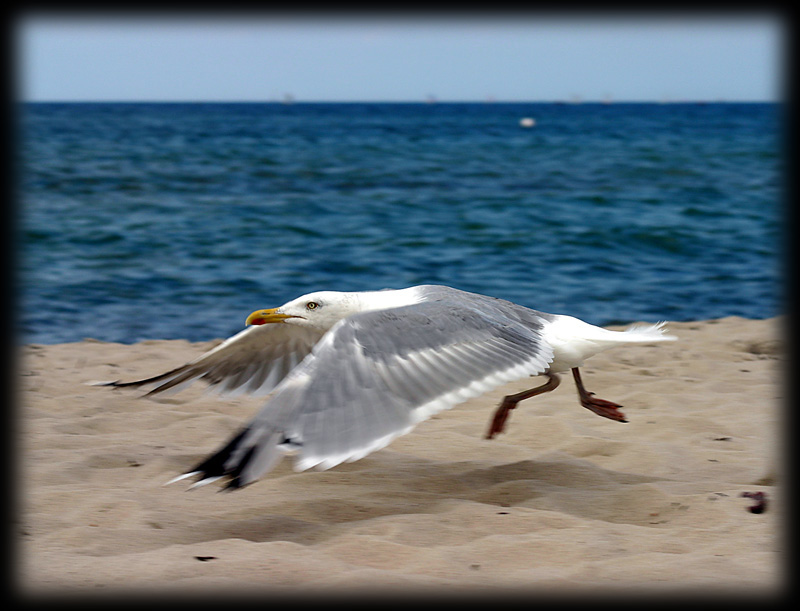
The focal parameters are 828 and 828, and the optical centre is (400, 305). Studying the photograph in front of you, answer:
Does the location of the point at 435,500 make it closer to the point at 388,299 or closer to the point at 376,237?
the point at 388,299

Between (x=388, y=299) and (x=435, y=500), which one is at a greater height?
(x=388, y=299)

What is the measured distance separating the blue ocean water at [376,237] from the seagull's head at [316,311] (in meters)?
1.35

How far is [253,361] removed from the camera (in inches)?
161

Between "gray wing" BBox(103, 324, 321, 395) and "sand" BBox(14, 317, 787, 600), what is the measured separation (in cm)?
24

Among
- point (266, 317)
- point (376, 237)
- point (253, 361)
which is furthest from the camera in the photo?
point (376, 237)

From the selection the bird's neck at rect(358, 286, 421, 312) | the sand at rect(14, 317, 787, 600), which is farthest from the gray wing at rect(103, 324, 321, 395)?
the bird's neck at rect(358, 286, 421, 312)

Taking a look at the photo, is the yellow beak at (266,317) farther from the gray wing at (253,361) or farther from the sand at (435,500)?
the sand at (435,500)

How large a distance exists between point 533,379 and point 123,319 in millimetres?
3971

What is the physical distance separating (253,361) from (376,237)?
24.6 ft

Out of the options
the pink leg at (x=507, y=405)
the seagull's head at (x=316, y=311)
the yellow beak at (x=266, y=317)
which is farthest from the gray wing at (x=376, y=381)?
the yellow beak at (x=266, y=317)

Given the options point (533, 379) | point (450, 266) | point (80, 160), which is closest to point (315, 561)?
point (533, 379)

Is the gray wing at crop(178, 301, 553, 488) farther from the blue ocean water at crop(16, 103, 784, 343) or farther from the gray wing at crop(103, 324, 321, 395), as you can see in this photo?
the blue ocean water at crop(16, 103, 784, 343)

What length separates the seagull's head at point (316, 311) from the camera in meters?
3.79

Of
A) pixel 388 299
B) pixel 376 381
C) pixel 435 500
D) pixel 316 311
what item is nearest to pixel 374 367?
pixel 376 381
